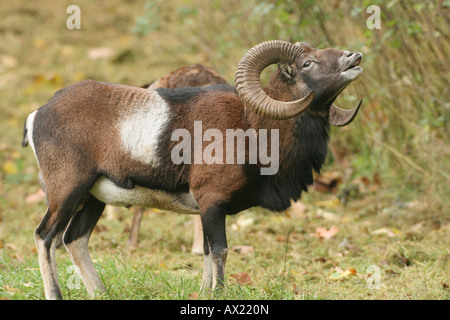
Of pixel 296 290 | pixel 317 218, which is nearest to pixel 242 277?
pixel 296 290

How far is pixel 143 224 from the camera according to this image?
8453 mm

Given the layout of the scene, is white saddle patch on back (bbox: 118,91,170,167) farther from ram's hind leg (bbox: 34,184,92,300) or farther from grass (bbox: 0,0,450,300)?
grass (bbox: 0,0,450,300)

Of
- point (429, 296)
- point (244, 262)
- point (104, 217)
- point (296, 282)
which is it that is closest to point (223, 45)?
point (104, 217)

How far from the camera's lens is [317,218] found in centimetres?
838

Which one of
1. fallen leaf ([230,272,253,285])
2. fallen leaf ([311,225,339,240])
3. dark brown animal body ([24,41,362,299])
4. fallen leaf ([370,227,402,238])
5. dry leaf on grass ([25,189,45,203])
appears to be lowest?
dry leaf on grass ([25,189,45,203])

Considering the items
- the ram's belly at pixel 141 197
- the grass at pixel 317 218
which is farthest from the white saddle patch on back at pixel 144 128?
the grass at pixel 317 218

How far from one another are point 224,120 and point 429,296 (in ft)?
7.35

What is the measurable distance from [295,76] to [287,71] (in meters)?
0.08

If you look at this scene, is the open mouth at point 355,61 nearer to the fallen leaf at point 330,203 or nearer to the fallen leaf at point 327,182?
the fallen leaf at point 330,203

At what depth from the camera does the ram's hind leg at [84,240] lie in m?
5.31

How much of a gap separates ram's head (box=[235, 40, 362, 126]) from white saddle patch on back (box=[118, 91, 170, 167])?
2.32 ft

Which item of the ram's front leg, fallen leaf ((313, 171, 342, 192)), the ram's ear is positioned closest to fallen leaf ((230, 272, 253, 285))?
the ram's front leg

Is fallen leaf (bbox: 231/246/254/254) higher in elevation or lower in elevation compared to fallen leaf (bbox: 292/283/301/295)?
lower

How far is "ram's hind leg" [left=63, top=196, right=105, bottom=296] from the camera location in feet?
17.4
